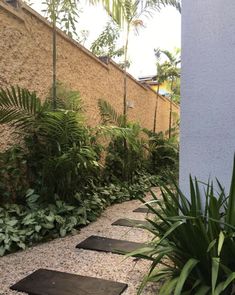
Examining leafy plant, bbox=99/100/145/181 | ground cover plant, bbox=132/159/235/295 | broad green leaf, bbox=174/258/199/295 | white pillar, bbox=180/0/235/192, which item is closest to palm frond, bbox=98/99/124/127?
leafy plant, bbox=99/100/145/181

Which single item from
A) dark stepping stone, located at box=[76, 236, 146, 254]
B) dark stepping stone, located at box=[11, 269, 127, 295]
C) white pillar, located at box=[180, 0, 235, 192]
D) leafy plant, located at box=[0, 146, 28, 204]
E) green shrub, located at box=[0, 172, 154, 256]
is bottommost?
dark stepping stone, located at box=[11, 269, 127, 295]

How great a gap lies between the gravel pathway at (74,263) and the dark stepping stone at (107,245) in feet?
0.29

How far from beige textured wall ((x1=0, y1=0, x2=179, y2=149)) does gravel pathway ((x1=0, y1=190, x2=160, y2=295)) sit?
4.70ft

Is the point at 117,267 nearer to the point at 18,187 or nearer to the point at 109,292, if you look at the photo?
the point at 109,292

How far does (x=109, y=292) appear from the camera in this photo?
2184mm

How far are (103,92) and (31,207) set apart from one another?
3318 millimetres

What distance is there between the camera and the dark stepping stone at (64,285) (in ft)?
7.16

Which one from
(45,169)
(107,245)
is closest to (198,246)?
(107,245)

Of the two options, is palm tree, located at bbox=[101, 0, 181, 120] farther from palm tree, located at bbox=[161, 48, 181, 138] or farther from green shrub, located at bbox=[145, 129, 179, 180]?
palm tree, located at bbox=[161, 48, 181, 138]

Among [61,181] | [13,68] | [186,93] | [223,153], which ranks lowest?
[61,181]

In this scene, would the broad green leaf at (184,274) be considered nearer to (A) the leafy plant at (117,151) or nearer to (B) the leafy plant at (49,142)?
(B) the leafy plant at (49,142)

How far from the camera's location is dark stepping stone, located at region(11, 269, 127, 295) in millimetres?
2181

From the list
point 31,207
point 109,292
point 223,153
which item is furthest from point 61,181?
point 223,153

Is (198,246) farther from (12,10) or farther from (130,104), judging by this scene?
(130,104)
